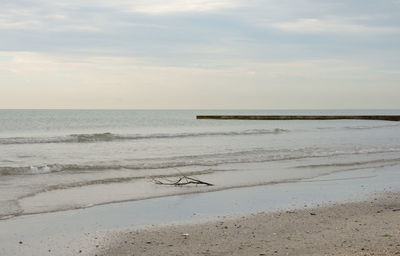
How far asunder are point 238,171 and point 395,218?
7.93 m

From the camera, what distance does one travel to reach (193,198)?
35.0 feet

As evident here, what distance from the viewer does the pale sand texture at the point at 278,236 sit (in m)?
6.23

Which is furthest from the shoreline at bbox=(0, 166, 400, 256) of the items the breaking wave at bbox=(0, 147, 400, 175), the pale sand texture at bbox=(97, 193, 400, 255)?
the breaking wave at bbox=(0, 147, 400, 175)

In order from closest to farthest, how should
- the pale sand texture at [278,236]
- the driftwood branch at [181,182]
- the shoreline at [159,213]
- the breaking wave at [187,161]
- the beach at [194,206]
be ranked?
the pale sand texture at [278,236]
the beach at [194,206]
the shoreline at [159,213]
the driftwood branch at [181,182]
the breaking wave at [187,161]

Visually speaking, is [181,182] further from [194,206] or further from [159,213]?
[159,213]

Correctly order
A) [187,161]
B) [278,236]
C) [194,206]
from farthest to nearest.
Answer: [187,161] → [194,206] → [278,236]

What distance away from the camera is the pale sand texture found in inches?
245

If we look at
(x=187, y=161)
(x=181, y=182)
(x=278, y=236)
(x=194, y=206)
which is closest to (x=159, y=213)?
(x=194, y=206)

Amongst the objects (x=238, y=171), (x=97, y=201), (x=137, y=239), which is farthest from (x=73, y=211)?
(x=238, y=171)

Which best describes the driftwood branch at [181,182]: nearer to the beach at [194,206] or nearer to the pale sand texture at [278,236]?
the beach at [194,206]

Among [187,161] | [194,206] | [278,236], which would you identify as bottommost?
[187,161]

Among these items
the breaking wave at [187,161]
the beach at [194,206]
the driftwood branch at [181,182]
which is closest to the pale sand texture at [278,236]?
the beach at [194,206]

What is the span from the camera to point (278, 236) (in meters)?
7.03

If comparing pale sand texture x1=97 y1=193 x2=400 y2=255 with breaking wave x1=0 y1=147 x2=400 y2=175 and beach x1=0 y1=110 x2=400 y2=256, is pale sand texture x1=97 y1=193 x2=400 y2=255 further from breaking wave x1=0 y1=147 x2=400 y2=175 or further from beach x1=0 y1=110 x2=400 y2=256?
breaking wave x1=0 y1=147 x2=400 y2=175
